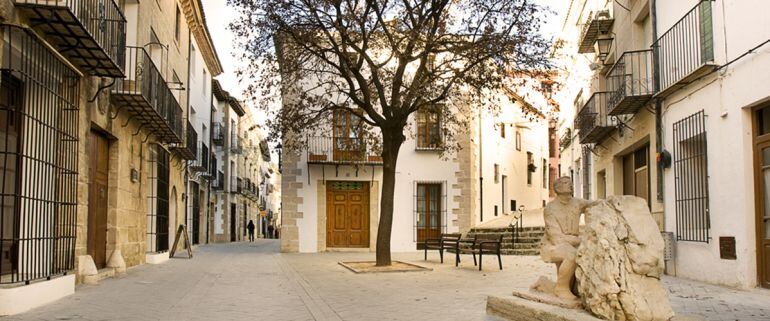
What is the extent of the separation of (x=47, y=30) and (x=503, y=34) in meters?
8.97

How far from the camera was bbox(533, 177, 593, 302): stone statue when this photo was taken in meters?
6.86

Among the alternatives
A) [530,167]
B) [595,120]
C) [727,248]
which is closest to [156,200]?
[595,120]

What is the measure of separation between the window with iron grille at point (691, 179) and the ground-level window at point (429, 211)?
12034mm

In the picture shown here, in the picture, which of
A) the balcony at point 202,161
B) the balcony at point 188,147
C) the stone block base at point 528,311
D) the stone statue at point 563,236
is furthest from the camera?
the balcony at point 202,161

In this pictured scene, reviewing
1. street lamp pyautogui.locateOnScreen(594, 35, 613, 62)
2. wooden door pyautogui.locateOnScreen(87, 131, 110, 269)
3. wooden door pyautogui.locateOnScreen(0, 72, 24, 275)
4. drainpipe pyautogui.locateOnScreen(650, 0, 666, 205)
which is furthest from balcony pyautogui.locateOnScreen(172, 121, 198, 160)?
drainpipe pyautogui.locateOnScreen(650, 0, 666, 205)

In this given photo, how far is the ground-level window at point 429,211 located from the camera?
23.9m

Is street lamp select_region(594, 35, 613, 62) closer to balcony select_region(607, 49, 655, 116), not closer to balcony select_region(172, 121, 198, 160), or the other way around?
balcony select_region(607, 49, 655, 116)

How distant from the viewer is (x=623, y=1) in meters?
16.1

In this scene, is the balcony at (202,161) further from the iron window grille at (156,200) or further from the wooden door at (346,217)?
the iron window grille at (156,200)

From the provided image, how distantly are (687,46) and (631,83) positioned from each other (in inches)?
111

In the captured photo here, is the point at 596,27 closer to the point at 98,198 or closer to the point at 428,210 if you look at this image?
the point at 428,210

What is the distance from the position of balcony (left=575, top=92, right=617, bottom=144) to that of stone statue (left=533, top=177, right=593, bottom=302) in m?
9.90

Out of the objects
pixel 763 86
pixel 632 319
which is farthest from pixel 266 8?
pixel 632 319

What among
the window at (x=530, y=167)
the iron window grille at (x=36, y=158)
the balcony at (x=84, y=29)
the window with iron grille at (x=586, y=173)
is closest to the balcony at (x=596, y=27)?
the window with iron grille at (x=586, y=173)
